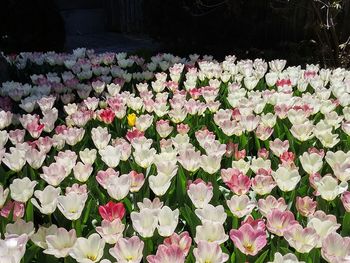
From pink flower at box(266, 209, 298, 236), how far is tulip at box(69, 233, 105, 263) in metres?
0.49

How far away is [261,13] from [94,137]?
6.28m

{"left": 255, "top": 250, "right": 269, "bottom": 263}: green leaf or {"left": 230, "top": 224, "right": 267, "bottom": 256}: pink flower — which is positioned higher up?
{"left": 230, "top": 224, "right": 267, "bottom": 256}: pink flower

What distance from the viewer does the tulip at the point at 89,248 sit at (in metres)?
1.51

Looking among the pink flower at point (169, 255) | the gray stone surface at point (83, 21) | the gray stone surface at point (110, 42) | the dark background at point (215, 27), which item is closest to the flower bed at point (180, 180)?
the pink flower at point (169, 255)

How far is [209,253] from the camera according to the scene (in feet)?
4.75

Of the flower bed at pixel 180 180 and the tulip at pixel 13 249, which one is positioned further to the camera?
the flower bed at pixel 180 180

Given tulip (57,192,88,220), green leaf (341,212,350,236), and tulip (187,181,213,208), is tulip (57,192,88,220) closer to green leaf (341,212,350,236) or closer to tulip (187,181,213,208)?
tulip (187,181,213,208)

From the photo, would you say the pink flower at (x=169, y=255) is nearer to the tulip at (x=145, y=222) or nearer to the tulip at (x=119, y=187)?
the tulip at (x=145, y=222)

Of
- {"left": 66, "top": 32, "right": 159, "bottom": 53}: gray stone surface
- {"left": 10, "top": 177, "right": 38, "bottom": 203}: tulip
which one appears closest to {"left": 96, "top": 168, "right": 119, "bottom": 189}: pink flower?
{"left": 10, "top": 177, "right": 38, "bottom": 203}: tulip

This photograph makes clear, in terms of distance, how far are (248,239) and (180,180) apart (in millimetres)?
595

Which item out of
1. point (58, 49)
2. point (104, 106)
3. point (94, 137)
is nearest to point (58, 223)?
point (94, 137)

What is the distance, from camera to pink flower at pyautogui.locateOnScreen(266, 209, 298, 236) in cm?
162


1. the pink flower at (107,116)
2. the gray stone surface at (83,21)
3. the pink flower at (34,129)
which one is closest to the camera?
the pink flower at (34,129)

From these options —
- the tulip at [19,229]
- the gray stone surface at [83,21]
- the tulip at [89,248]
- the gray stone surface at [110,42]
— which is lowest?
the gray stone surface at [110,42]
